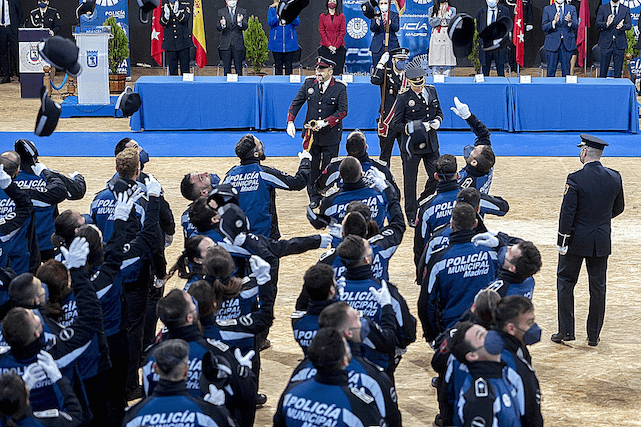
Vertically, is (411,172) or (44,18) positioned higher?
(44,18)

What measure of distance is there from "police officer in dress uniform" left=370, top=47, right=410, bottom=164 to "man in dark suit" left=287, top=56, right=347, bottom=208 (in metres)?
0.69

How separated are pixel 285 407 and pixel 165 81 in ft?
44.1

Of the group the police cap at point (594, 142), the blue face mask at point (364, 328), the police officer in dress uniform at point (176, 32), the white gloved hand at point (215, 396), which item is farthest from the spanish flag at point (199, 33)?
the white gloved hand at point (215, 396)

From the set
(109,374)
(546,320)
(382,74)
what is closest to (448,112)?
(382,74)

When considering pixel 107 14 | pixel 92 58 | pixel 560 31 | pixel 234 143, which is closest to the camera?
pixel 234 143

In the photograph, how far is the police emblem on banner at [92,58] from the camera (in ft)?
59.7

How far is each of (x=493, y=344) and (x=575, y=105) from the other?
44.0 feet

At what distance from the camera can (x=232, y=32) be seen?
763 inches

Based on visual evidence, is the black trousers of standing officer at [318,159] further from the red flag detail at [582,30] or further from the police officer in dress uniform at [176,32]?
the red flag detail at [582,30]

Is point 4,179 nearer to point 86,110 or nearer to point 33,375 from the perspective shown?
point 33,375

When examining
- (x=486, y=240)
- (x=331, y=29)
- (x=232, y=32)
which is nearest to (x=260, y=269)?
(x=486, y=240)

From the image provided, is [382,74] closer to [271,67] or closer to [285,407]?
[285,407]

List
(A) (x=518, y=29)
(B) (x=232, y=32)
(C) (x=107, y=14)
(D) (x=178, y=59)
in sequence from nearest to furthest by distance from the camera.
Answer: (B) (x=232, y=32) → (D) (x=178, y=59) → (A) (x=518, y=29) → (C) (x=107, y=14)

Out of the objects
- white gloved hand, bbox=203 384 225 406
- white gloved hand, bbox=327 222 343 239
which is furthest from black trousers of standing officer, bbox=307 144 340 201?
white gloved hand, bbox=203 384 225 406
